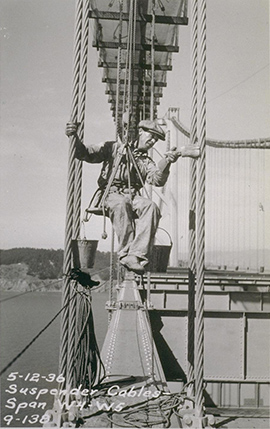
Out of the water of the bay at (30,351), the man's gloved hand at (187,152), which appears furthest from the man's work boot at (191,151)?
the water of the bay at (30,351)

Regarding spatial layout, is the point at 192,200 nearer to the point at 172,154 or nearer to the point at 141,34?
the point at 172,154

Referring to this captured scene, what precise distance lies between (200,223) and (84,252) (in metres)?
0.69

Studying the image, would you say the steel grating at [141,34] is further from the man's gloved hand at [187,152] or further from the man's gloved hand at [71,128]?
the man's gloved hand at [71,128]

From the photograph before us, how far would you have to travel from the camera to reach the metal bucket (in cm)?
238

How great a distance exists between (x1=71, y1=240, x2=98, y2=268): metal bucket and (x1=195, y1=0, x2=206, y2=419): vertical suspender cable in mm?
606

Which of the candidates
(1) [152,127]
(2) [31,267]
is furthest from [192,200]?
(2) [31,267]

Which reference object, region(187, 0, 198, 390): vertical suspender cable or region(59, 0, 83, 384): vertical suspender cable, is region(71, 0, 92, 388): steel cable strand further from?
region(187, 0, 198, 390): vertical suspender cable

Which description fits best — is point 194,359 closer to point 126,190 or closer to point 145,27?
point 126,190

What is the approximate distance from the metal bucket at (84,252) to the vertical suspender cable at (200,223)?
61 cm

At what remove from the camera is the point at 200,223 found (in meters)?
2.49

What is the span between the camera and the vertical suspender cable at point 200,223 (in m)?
2.42

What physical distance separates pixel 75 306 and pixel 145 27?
480 centimetres

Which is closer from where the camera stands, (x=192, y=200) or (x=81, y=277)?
(x=81, y=277)

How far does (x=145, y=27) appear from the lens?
6121 mm
